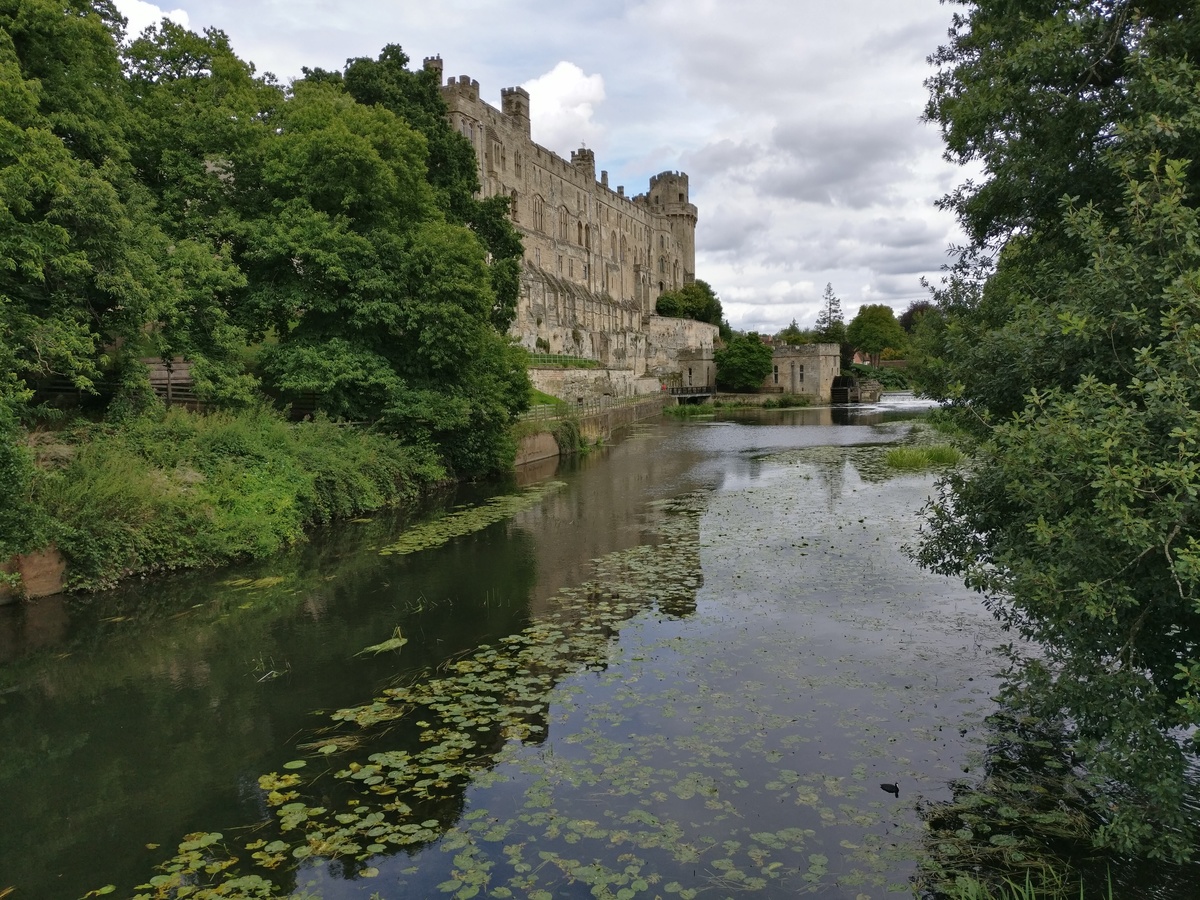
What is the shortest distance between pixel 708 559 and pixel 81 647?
826 centimetres

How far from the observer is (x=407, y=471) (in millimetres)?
18875

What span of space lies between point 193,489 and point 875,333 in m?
91.0

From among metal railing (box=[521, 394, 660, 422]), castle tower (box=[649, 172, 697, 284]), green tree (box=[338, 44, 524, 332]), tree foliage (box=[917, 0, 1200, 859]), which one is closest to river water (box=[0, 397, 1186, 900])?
tree foliage (box=[917, 0, 1200, 859])

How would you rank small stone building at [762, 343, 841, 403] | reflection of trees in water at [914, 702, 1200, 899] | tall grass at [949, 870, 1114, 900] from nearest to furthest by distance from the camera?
tall grass at [949, 870, 1114, 900] → reflection of trees in water at [914, 702, 1200, 899] → small stone building at [762, 343, 841, 403]

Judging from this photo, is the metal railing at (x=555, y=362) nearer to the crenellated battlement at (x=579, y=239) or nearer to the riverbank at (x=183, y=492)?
the crenellated battlement at (x=579, y=239)

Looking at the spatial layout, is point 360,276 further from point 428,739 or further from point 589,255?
point 589,255

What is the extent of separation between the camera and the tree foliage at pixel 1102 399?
12.7ft

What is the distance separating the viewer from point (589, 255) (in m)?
69.1

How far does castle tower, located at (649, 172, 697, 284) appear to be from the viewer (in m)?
88.4

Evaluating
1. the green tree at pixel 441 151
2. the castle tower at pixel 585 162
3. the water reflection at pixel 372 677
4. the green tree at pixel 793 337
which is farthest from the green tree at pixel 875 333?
the water reflection at pixel 372 677

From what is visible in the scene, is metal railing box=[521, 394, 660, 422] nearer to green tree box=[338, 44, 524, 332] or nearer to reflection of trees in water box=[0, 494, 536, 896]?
green tree box=[338, 44, 524, 332]

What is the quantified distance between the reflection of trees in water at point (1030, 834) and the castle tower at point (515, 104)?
180 ft

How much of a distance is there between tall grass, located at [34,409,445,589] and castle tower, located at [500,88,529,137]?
4315 centimetres

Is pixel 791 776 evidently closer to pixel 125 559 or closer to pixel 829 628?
pixel 829 628
